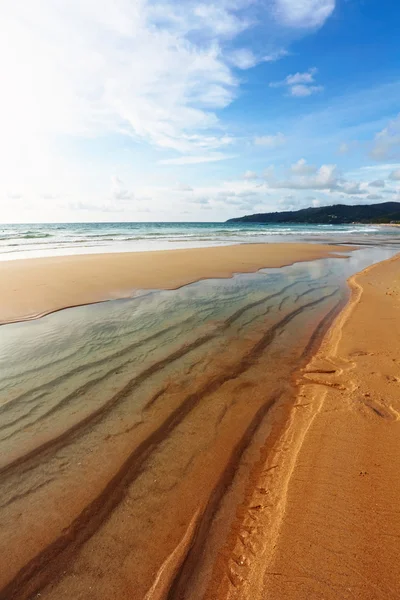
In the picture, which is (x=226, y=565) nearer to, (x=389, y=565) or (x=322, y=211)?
A: (x=389, y=565)

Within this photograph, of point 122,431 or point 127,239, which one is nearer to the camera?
point 122,431

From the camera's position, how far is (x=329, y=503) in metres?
3.06

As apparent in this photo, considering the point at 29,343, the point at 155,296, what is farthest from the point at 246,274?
the point at 29,343

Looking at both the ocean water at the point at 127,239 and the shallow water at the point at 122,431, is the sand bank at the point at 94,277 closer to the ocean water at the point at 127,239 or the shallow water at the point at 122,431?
the shallow water at the point at 122,431

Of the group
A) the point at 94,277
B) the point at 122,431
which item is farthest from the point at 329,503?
the point at 94,277

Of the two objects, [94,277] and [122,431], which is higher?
[94,277]

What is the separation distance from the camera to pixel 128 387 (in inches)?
209

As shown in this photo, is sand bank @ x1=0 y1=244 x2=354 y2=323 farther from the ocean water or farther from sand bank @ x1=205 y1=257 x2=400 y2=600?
the ocean water

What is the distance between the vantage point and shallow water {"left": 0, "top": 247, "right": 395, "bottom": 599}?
8.91 ft

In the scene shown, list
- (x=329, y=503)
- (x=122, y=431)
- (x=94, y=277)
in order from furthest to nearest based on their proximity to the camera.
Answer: (x=94, y=277)
(x=122, y=431)
(x=329, y=503)

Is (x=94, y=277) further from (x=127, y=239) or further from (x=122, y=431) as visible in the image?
(x=127, y=239)

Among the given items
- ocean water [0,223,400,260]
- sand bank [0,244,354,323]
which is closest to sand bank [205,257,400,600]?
sand bank [0,244,354,323]

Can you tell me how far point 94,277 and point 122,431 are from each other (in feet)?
38.5

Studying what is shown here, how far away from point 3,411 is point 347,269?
17538mm
